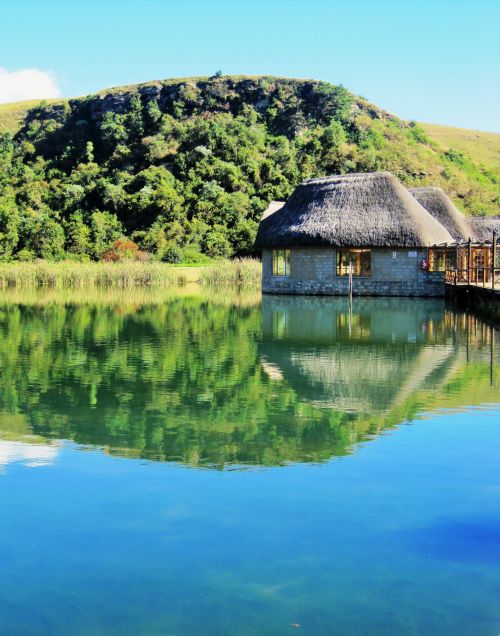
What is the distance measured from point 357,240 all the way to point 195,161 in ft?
90.2

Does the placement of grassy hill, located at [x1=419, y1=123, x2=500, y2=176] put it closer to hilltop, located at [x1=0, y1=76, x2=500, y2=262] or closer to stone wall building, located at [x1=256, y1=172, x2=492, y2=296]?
hilltop, located at [x1=0, y1=76, x2=500, y2=262]

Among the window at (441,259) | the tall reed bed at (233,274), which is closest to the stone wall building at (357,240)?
the window at (441,259)

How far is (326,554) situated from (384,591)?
50 cm

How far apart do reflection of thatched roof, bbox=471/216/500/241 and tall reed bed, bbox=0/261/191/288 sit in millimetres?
12934

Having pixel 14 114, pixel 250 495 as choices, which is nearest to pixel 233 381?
pixel 250 495

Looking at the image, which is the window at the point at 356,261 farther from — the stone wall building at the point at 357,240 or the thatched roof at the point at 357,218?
the thatched roof at the point at 357,218

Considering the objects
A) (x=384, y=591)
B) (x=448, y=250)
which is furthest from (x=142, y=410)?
(x=448, y=250)

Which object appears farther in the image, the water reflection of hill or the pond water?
the water reflection of hill

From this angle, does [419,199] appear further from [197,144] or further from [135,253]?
[197,144]

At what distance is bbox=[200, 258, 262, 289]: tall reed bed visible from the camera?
122 ft

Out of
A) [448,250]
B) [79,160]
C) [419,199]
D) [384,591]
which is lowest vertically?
[384,591]

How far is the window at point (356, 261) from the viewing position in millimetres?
28266

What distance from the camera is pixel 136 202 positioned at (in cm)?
4975

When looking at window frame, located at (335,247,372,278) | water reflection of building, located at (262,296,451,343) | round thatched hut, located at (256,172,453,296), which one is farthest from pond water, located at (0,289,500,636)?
window frame, located at (335,247,372,278)
